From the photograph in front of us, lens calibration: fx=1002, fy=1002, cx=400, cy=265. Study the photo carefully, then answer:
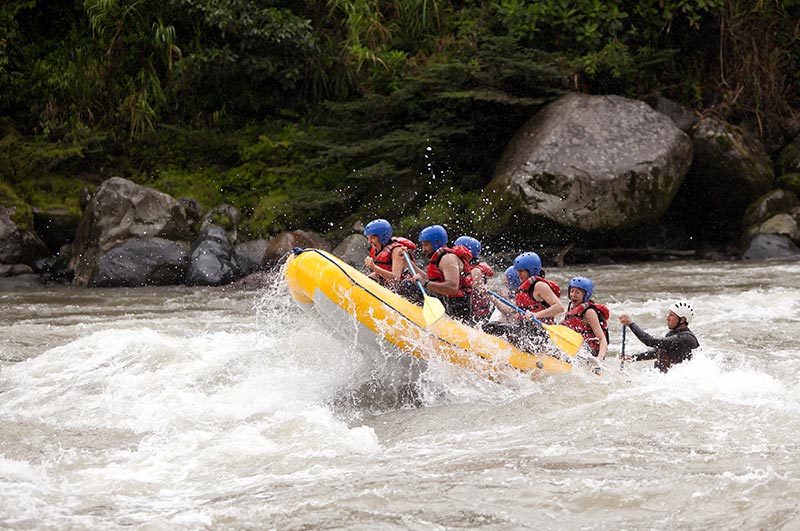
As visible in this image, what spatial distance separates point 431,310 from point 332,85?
450 inches

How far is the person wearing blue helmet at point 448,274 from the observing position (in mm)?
7340

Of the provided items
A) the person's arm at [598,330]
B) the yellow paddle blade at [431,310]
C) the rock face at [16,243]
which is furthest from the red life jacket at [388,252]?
the rock face at [16,243]

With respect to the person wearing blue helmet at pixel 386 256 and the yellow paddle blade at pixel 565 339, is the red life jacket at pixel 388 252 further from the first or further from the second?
the yellow paddle blade at pixel 565 339

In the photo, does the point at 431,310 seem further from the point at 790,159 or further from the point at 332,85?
the point at 332,85

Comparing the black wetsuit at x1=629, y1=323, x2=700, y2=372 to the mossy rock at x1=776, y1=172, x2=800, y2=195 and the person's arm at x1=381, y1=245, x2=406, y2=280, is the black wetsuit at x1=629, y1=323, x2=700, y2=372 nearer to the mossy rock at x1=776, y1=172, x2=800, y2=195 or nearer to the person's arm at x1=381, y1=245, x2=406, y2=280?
the person's arm at x1=381, y1=245, x2=406, y2=280

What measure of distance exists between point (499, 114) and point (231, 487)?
1194 cm

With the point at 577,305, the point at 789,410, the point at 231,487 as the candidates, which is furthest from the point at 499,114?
the point at 231,487

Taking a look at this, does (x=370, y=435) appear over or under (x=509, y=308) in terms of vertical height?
under

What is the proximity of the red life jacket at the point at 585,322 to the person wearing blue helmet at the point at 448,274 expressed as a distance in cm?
89

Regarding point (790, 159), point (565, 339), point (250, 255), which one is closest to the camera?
point (565, 339)

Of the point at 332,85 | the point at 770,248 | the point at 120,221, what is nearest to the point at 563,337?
the point at 770,248

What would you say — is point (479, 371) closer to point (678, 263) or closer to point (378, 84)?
point (678, 263)

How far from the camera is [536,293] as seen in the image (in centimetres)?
790

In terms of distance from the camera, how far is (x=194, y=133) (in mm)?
17188
